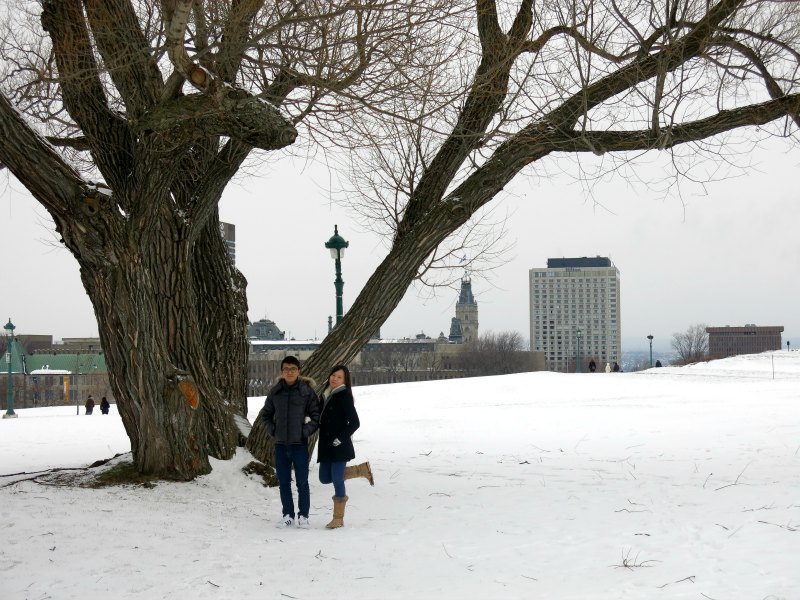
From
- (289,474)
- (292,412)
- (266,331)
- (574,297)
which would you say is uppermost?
(574,297)

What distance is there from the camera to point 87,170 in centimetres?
1292

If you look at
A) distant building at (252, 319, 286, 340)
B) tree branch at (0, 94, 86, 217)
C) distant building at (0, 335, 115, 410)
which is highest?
distant building at (252, 319, 286, 340)

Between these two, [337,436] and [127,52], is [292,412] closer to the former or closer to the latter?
[337,436]

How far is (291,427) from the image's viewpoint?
7395mm

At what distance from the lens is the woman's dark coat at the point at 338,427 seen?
7.41 metres

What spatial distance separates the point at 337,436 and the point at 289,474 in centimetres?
54

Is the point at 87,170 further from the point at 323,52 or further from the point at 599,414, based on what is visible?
the point at 599,414

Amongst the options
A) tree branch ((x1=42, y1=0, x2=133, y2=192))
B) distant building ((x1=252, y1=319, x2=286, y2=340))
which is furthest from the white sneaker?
distant building ((x1=252, y1=319, x2=286, y2=340))

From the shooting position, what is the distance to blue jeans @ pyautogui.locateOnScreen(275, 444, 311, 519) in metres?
7.30

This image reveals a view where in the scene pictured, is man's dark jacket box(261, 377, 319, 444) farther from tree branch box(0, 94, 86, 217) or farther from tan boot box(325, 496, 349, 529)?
tree branch box(0, 94, 86, 217)

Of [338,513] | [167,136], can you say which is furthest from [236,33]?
[338,513]

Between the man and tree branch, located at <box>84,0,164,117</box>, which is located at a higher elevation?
tree branch, located at <box>84,0,164,117</box>

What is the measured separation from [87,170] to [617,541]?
32.8ft

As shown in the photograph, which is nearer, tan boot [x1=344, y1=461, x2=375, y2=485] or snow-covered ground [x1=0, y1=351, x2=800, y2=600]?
snow-covered ground [x1=0, y1=351, x2=800, y2=600]
